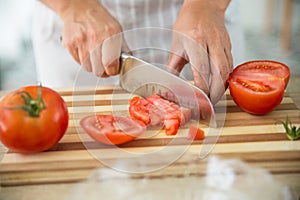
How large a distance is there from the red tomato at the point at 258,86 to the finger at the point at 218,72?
0.03 m

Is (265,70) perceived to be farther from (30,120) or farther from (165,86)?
(30,120)

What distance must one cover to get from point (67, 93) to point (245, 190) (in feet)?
1.82

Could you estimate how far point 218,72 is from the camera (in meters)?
Result: 1.08

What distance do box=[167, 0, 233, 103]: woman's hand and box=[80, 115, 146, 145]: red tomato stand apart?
0.17 m

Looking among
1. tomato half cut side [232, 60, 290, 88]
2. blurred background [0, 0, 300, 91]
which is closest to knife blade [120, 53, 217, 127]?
tomato half cut side [232, 60, 290, 88]

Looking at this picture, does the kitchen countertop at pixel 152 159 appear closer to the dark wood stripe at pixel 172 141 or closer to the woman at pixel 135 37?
the dark wood stripe at pixel 172 141

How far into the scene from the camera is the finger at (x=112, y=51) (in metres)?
1.11

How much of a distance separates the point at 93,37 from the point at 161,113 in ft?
0.76

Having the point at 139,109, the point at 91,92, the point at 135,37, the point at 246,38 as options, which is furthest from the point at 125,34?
the point at 246,38

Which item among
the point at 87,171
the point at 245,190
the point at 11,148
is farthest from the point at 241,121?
the point at 11,148

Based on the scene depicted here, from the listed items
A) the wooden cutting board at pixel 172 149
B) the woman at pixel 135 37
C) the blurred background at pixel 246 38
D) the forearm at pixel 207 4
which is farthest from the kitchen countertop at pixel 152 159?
the blurred background at pixel 246 38

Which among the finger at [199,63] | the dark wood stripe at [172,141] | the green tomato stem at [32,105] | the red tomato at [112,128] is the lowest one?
the dark wood stripe at [172,141]

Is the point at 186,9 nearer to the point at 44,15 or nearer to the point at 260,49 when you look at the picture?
the point at 44,15

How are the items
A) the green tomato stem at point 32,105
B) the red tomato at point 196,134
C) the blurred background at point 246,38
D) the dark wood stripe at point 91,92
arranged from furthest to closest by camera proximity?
1. the blurred background at point 246,38
2. the dark wood stripe at point 91,92
3. the red tomato at point 196,134
4. the green tomato stem at point 32,105
